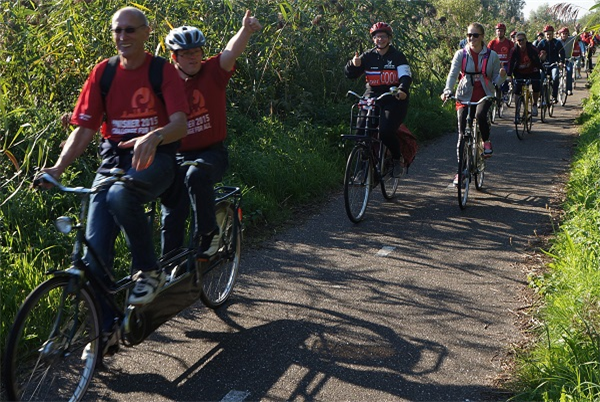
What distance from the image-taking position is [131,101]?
174 inches

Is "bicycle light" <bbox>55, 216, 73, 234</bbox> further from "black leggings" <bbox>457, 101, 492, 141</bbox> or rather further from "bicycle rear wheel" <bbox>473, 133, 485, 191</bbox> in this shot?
"bicycle rear wheel" <bbox>473, 133, 485, 191</bbox>

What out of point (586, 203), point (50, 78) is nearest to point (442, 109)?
point (586, 203)

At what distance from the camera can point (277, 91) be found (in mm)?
11812

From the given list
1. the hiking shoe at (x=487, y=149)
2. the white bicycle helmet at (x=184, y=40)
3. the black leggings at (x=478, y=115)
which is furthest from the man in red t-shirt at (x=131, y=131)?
the hiking shoe at (x=487, y=149)

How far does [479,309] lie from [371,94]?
3778 millimetres

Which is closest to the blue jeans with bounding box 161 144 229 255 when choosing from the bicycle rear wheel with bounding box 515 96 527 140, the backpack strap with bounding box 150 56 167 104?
the backpack strap with bounding box 150 56 167 104

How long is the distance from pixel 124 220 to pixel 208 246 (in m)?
1.17

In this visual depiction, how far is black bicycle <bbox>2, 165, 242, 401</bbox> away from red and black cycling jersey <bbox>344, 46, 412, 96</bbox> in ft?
14.0

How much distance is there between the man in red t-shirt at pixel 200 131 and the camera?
5082 millimetres

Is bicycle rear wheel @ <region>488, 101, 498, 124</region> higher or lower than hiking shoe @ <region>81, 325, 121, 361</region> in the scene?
higher

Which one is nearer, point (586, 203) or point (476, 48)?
point (586, 203)

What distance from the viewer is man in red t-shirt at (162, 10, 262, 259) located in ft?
16.7

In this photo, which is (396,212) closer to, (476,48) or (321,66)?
(476,48)

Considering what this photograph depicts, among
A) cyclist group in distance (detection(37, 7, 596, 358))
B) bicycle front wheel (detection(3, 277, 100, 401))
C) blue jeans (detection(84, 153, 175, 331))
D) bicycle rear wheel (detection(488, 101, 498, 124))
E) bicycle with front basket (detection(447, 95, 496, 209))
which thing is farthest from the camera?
bicycle rear wheel (detection(488, 101, 498, 124))
